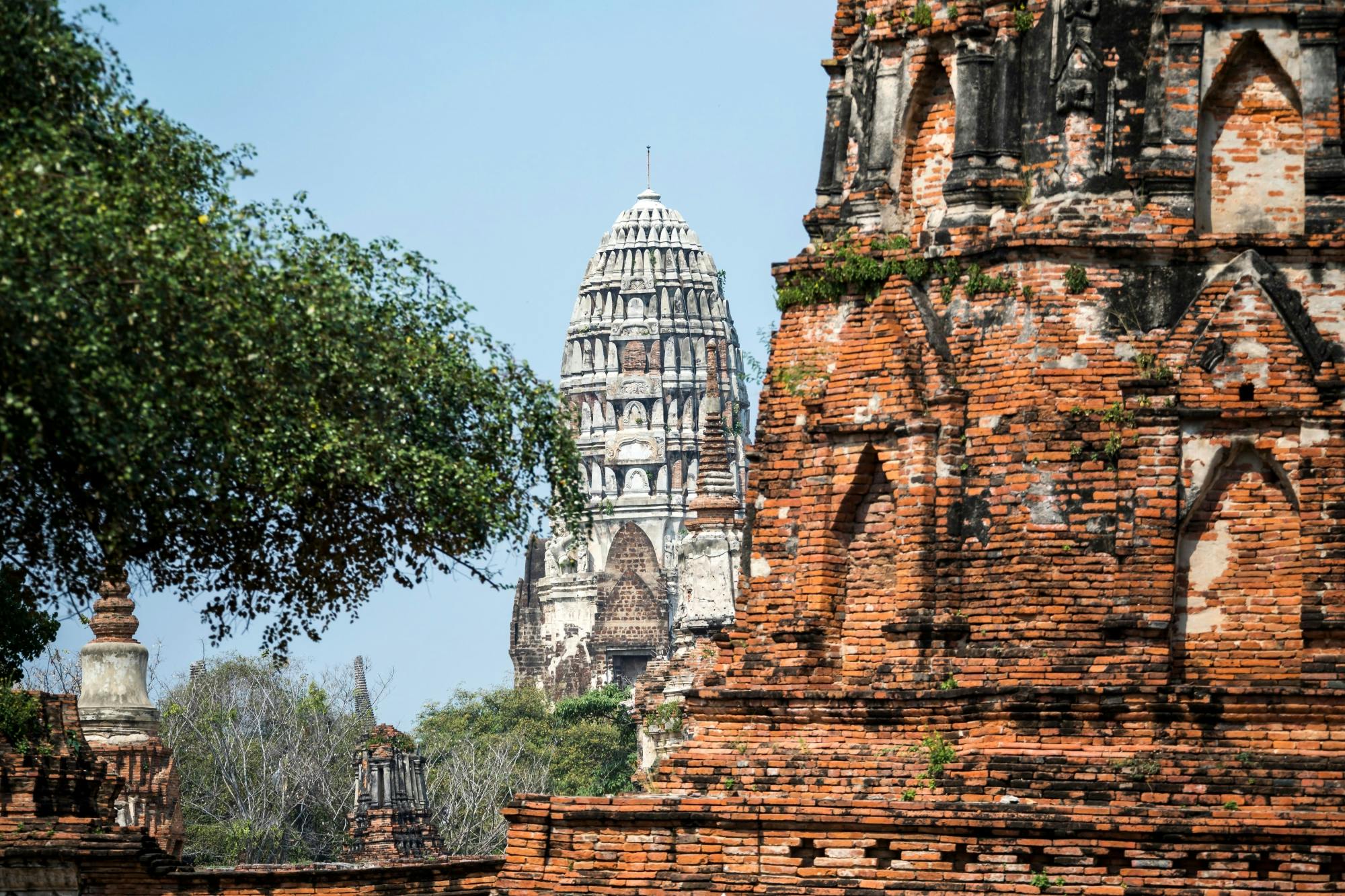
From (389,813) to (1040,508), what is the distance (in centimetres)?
2720

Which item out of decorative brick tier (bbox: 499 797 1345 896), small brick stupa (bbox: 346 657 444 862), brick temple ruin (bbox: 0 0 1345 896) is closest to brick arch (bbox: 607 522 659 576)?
small brick stupa (bbox: 346 657 444 862)

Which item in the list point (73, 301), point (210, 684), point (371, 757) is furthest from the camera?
point (210, 684)

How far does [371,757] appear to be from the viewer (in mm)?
49656

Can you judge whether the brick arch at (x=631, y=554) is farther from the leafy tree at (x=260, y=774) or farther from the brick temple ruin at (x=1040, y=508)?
the brick temple ruin at (x=1040, y=508)

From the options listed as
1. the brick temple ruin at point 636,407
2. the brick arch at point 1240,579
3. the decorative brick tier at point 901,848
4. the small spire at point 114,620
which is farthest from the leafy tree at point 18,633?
the brick temple ruin at point 636,407

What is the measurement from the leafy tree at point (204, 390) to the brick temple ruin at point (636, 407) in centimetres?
10851

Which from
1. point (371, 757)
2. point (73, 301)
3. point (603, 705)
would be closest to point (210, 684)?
point (603, 705)

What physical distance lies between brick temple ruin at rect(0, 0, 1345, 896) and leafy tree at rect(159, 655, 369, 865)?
137ft

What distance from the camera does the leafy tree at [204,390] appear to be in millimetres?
17094

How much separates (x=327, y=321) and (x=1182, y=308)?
7262 millimetres

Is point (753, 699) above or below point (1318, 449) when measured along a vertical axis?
below

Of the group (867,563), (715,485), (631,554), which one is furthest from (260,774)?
(631,554)

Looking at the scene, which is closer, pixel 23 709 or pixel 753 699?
pixel 753 699

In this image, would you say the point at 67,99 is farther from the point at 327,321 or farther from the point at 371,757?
the point at 371,757
